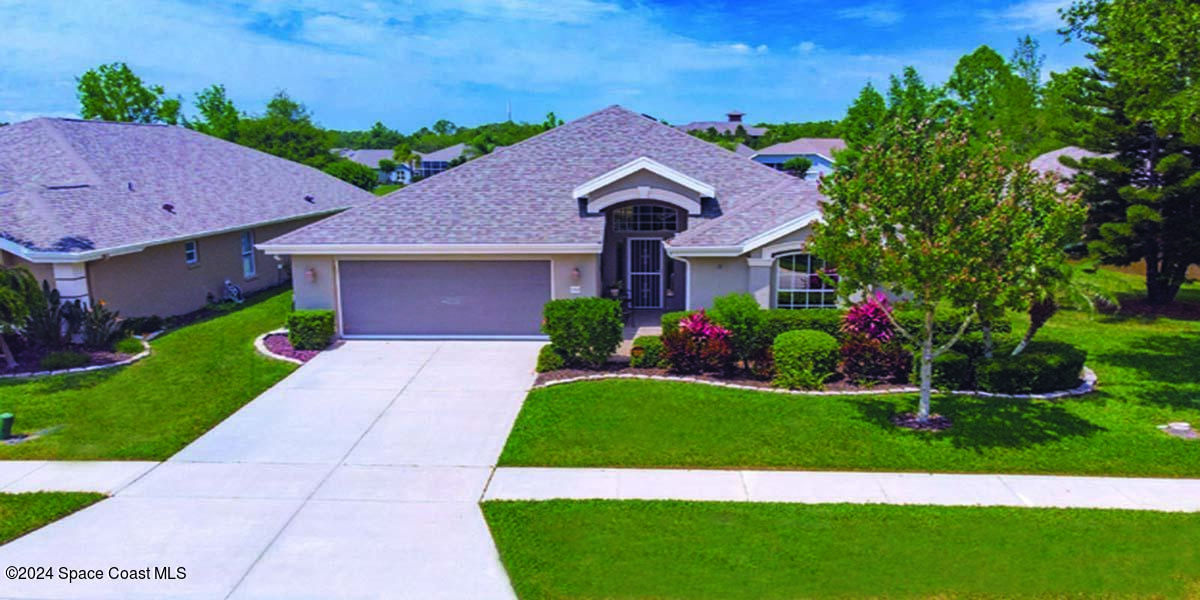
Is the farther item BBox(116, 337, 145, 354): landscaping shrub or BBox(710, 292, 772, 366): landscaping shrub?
→ BBox(116, 337, 145, 354): landscaping shrub

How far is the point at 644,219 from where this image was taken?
1967 cm

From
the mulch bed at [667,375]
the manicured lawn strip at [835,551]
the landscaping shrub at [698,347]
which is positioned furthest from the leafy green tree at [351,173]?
the manicured lawn strip at [835,551]

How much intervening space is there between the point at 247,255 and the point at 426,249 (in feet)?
32.6

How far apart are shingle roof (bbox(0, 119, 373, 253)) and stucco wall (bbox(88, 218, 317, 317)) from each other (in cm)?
60

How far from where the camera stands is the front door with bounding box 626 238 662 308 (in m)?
19.9

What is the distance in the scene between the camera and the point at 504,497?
9.59m

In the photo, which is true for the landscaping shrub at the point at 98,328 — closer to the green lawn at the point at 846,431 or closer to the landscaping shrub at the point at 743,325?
the green lawn at the point at 846,431

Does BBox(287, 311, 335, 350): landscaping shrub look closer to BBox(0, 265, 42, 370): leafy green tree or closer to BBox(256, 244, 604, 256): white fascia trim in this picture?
BBox(256, 244, 604, 256): white fascia trim

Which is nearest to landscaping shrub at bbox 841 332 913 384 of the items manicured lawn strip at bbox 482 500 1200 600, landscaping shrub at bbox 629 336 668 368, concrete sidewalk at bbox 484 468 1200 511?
landscaping shrub at bbox 629 336 668 368

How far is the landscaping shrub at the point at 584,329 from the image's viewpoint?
14.8 meters

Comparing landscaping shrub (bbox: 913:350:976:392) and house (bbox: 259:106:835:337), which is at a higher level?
house (bbox: 259:106:835:337)

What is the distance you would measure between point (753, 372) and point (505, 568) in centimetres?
770

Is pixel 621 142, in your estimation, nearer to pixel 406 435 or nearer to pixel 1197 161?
pixel 406 435

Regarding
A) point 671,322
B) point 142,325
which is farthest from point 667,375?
point 142,325
